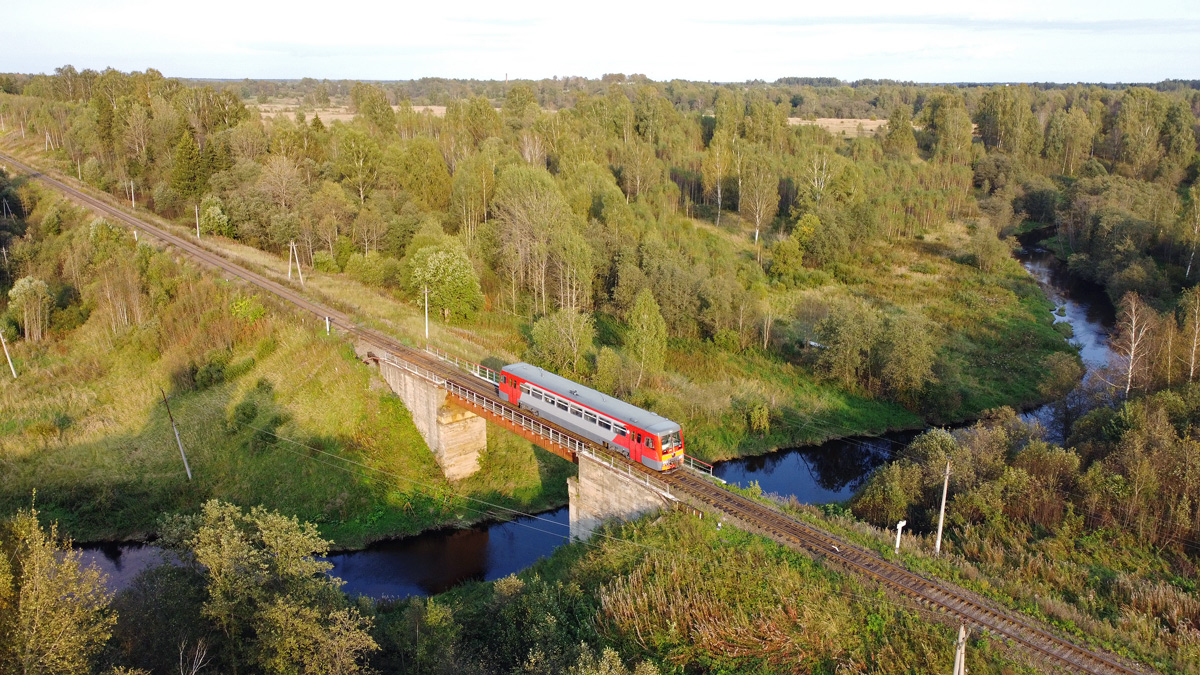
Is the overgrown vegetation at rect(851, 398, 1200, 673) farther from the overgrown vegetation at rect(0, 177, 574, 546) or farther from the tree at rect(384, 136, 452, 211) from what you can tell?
the tree at rect(384, 136, 452, 211)

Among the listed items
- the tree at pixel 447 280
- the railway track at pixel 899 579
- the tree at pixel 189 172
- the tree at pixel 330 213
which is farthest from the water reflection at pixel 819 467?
the tree at pixel 189 172

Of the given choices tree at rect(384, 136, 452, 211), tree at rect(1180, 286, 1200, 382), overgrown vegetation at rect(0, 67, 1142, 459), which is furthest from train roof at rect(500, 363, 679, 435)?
tree at rect(384, 136, 452, 211)

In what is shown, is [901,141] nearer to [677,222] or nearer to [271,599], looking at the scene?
[677,222]

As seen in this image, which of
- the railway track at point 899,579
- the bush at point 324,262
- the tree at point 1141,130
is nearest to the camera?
the railway track at point 899,579

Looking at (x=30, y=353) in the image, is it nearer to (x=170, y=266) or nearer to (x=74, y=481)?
(x=170, y=266)

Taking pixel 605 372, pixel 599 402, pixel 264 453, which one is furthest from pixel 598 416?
pixel 264 453

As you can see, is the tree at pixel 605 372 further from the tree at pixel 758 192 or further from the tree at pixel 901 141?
the tree at pixel 901 141
